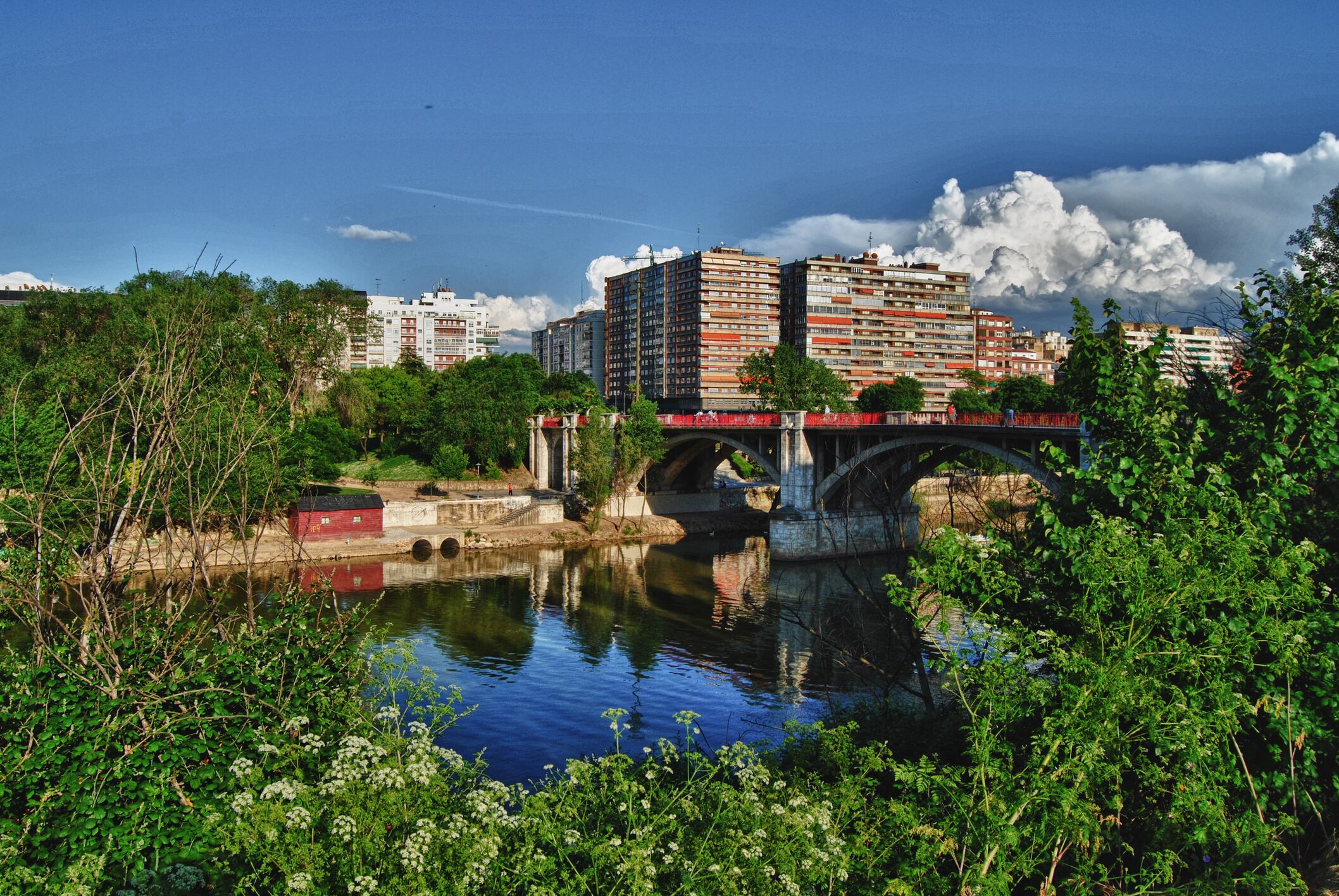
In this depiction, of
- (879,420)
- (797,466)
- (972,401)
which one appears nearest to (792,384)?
(972,401)

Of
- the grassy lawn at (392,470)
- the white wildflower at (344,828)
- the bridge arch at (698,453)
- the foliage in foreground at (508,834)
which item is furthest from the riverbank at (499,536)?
the white wildflower at (344,828)

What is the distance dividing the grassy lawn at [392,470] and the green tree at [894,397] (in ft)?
141

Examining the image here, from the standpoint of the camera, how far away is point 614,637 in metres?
32.3

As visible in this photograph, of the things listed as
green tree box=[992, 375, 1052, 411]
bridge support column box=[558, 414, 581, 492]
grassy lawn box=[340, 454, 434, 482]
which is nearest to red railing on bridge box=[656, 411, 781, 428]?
bridge support column box=[558, 414, 581, 492]

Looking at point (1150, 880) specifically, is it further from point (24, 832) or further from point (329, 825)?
point (24, 832)

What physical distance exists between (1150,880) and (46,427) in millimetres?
39825

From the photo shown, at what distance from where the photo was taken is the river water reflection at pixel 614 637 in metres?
22.5

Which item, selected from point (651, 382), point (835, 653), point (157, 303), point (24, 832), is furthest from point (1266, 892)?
point (651, 382)

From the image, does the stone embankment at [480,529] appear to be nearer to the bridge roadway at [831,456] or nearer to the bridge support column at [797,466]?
the bridge roadway at [831,456]

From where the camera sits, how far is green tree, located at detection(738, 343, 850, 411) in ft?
251

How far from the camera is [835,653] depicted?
2969 cm

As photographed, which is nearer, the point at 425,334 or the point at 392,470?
the point at 392,470

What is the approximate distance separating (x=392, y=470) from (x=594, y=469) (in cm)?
1895

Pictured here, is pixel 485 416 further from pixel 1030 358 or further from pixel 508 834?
pixel 1030 358
